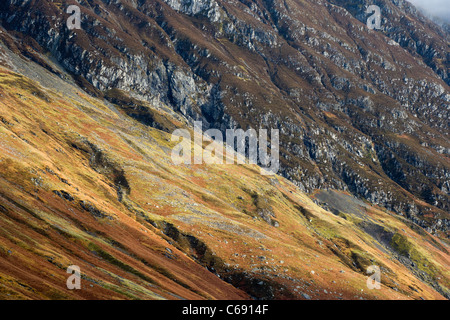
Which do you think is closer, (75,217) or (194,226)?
(75,217)

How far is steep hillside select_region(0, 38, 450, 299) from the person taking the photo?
61844 mm

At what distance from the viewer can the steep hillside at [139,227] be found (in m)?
61.8

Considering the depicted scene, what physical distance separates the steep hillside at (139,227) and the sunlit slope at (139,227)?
383 millimetres

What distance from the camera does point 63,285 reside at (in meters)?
51.9

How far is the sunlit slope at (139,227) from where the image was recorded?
6189cm

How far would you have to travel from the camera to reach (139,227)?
313 feet

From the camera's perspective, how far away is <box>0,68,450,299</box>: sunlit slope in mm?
61891

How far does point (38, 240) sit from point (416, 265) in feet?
649

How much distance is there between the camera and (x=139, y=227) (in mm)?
95375

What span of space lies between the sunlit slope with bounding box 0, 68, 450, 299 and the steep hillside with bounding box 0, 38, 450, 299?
0.38 m
